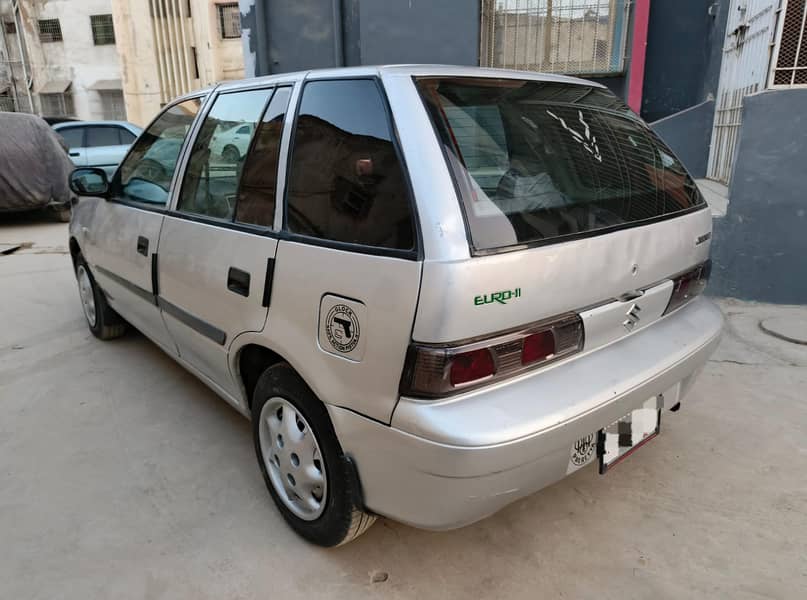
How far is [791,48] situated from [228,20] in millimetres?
21723

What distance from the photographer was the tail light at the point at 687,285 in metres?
2.24

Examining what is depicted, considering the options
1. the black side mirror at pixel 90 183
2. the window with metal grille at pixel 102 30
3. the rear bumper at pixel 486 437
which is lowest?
the rear bumper at pixel 486 437

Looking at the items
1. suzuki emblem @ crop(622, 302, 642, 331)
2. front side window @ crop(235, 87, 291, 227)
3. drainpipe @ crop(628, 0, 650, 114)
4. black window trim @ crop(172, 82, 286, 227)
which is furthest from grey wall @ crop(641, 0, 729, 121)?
front side window @ crop(235, 87, 291, 227)

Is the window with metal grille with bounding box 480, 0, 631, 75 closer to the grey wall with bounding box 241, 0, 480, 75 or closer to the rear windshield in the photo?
the grey wall with bounding box 241, 0, 480, 75

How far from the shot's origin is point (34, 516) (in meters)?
2.41

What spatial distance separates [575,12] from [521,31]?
65 cm

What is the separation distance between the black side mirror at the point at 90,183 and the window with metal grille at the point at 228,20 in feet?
68.5

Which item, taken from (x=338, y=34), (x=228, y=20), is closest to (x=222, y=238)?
(x=338, y=34)

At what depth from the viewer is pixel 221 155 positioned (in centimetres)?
257

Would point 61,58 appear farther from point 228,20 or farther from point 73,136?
point 73,136

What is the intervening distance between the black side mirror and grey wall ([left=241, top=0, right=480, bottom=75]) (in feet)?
14.9

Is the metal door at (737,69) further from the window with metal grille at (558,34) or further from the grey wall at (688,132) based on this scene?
the window with metal grille at (558,34)

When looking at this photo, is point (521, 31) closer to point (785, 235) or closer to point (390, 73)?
point (785, 235)

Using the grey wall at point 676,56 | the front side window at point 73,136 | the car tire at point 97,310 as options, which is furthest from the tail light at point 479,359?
the front side window at point 73,136
